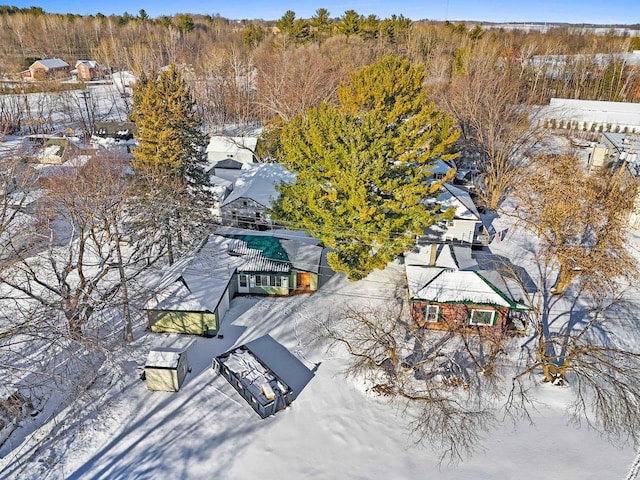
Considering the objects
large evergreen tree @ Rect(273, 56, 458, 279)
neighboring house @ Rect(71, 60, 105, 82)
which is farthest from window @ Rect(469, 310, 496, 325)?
neighboring house @ Rect(71, 60, 105, 82)

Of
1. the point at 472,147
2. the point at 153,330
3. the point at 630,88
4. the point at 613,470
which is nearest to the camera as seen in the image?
the point at 613,470

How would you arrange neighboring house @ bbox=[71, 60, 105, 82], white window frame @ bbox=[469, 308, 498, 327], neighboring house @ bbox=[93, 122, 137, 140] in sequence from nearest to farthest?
white window frame @ bbox=[469, 308, 498, 327]
neighboring house @ bbox=[93, 122, 137, 140]
neighboring house @ bbox=[71, 60, 105, 82]

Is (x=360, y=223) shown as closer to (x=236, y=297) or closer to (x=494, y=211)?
(x=236, y=297)

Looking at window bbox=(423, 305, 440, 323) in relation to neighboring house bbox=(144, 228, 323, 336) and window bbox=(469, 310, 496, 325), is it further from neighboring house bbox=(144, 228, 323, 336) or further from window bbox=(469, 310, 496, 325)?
neighboring house bbox=(144, 228, 323, 336)

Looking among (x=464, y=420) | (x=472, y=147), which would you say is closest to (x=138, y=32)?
(x=472, y=147)

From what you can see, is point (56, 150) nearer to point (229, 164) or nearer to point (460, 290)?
point (229, 164)

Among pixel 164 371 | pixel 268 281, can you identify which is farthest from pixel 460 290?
pixel 164 371

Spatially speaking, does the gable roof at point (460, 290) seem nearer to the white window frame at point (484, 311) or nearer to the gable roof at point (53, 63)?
the white window frame at point (484, 311)
